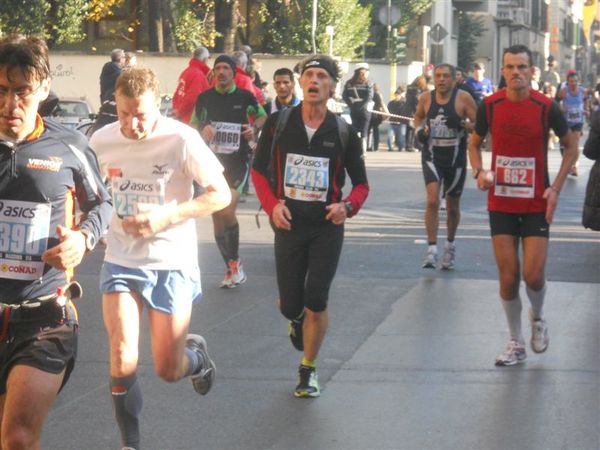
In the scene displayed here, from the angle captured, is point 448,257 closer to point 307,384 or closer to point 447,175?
point 447,175

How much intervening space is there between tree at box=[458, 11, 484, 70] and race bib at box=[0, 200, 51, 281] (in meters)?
64.0

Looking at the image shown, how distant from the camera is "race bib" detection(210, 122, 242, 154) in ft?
37.8

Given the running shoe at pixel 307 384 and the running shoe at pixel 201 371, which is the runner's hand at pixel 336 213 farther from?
the running shoe at pixel 201 371

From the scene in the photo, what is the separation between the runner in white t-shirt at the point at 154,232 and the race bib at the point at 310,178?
123 centimetres

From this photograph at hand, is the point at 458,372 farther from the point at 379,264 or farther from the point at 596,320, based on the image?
the point at 379,264

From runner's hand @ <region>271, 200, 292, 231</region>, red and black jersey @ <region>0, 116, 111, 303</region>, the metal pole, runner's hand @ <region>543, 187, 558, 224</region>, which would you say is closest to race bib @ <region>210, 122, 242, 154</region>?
runner's hand @ <region>543, 187, 558, 224</region>

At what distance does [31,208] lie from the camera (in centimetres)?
497

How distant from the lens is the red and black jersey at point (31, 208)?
495cm

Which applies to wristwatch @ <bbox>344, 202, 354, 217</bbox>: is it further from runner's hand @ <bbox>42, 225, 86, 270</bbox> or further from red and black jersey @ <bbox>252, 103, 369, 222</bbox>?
runner's hand @ <bbox>42, 225, 86, 270</bbox>

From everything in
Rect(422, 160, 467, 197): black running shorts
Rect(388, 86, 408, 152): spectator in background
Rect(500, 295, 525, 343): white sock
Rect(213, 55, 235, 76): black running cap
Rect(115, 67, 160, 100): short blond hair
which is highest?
Rect(115, 67, 160, 100): short blond hair

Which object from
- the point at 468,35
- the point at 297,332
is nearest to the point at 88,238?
the point at 297,332

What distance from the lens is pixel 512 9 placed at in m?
77.9

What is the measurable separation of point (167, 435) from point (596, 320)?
4.29 meters

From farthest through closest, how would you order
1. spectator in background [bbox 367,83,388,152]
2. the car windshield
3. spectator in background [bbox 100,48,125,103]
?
spectator in background [bbox 367,83,388,152] → the car windshield → spectator in background [bbox 100,48,125,103]
